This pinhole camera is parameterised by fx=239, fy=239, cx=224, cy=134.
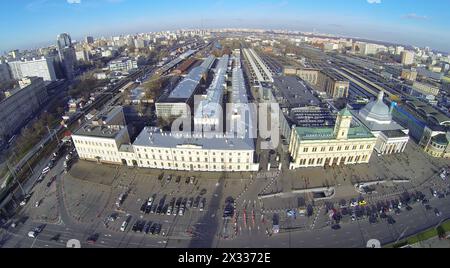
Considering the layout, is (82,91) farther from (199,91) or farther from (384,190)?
(384,190)

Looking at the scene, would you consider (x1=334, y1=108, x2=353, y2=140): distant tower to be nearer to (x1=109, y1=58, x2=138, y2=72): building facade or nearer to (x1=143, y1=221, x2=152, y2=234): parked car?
(x1=143, y1=221, x2=152, y2=234): parked car

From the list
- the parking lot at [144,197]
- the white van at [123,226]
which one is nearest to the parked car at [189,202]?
the parking lot at [144,197]

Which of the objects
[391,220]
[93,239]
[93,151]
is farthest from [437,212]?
[93,151]

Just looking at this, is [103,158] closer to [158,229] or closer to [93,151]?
[93,151]

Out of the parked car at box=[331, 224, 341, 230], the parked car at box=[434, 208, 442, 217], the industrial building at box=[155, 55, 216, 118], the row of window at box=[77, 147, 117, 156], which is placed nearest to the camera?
the parked car at box=[331, 224, 341, 230]

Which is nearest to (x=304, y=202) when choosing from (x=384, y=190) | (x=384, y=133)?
(x=384, y=190)

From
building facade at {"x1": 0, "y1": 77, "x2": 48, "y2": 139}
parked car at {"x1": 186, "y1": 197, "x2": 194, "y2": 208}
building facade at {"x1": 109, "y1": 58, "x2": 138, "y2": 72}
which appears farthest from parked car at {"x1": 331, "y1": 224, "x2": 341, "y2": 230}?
building facade at {"x1": 109, "y1": 58, "x2": 138, "y2": 72}
